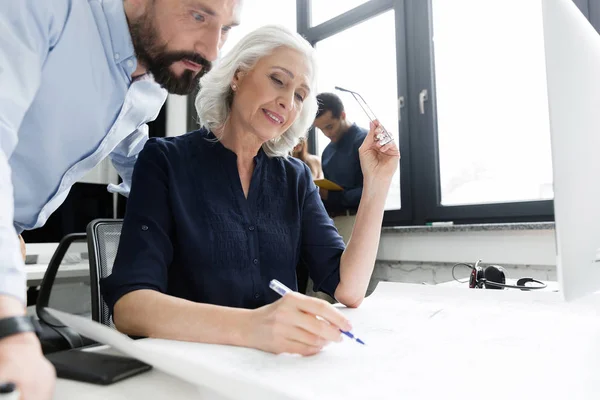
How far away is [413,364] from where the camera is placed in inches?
18.3

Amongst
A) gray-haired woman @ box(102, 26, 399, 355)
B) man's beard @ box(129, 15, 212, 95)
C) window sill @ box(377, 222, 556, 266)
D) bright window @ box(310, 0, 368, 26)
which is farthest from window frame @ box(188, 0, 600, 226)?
man's beard @ box(129, 15, 212, 95)

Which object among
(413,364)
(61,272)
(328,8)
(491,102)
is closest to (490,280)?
(413,364)

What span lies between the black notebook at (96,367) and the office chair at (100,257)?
28.0 inches

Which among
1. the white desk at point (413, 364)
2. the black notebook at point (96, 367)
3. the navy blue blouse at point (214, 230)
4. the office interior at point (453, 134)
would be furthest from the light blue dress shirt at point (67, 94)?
the office interior at point (453, 134)

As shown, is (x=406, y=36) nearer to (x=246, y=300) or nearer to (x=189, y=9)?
(x=189, y=9)

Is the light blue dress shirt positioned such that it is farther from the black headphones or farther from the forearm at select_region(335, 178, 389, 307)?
the black headphones

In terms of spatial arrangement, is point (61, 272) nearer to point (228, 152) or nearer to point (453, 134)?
point (228, 152)

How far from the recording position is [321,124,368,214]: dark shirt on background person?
91.5 inches

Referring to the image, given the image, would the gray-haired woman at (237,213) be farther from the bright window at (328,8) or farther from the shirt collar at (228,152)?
the bright window at (328,8)

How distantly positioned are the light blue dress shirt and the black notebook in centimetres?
32

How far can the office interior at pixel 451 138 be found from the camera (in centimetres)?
194

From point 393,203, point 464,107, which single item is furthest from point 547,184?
point 393,203

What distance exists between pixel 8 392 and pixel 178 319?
0.33 metres

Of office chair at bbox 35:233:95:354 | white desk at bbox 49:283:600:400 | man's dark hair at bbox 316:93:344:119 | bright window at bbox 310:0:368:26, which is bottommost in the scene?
office chair at bbox 35:233:95:354
